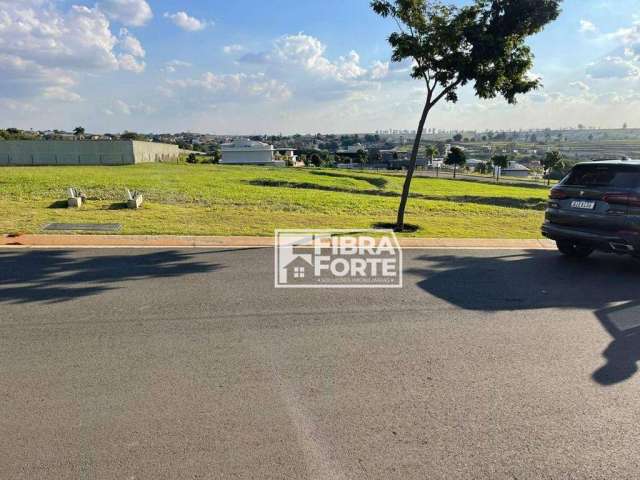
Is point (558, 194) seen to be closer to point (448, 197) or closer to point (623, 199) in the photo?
point (623, 199)

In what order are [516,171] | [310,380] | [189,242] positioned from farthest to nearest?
1. [516,171]
2. [189,242]
3. [310,380]

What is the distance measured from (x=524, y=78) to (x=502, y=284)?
5783 mm

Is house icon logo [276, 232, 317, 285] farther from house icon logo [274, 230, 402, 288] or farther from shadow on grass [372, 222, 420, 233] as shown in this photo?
shadow on grass [372, 222, 420, 233]

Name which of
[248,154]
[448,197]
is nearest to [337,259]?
[448,197]

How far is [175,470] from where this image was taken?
2.63 meters

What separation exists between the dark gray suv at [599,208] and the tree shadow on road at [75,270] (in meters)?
5.50

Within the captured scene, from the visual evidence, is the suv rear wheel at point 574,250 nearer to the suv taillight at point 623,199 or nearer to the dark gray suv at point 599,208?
the dark gray suv at point 599,208

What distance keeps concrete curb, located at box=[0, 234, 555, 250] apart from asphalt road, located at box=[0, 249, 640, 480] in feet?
6.53

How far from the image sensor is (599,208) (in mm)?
6969

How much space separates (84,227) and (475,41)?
858 cm

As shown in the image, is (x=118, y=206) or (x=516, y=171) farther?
(x=516, y=171)

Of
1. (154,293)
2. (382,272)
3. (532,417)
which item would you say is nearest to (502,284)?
(382,272)

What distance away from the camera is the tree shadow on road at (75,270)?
553 centimetres

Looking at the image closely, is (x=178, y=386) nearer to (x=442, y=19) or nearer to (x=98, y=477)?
(x=98, y=477)
